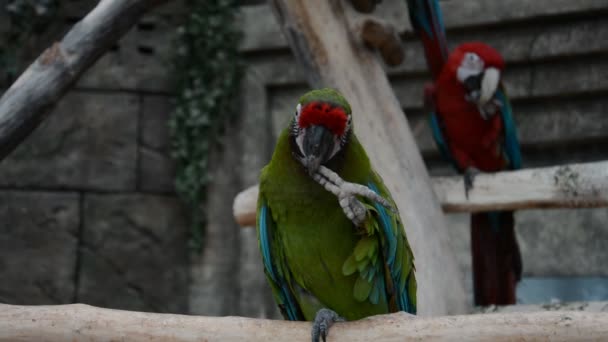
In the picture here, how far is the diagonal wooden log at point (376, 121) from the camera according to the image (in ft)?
7.27

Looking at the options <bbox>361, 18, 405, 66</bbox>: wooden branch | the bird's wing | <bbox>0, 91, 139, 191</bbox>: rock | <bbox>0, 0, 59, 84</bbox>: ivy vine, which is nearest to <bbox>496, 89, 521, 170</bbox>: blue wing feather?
<bbox>361, 18, 405, 66</bbox>: wooden branch

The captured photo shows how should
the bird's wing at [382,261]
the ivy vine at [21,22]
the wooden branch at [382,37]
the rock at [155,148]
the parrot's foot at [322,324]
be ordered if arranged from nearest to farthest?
1. the parrot's foot at [322,324]
2. the bird's wing at [382,261]
3. the wooden branch at [382,37]
4. the ivy vine at [21,22]
5. the rock at [155,148]

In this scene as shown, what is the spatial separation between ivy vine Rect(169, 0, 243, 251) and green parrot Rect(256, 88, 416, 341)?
86.0 inches

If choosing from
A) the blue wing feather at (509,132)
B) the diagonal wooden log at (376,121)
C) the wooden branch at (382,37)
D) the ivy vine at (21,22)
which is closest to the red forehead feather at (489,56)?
the blue wing feather at (509,132)

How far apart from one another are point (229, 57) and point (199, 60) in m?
0.17

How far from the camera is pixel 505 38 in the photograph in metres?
3.49

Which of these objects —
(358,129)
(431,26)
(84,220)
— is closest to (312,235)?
(358,129)

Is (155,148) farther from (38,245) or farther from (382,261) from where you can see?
(382,261)

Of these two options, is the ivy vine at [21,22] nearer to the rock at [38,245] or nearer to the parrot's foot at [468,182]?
the rock at [38,245]

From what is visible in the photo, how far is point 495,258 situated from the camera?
8.80 feet

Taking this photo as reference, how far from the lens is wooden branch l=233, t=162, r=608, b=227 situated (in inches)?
87.7

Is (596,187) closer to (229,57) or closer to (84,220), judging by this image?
(229,57)

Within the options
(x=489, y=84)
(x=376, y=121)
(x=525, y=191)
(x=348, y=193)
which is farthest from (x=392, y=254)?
(x=489, y=84)

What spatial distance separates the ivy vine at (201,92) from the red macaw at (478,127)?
115 cm
